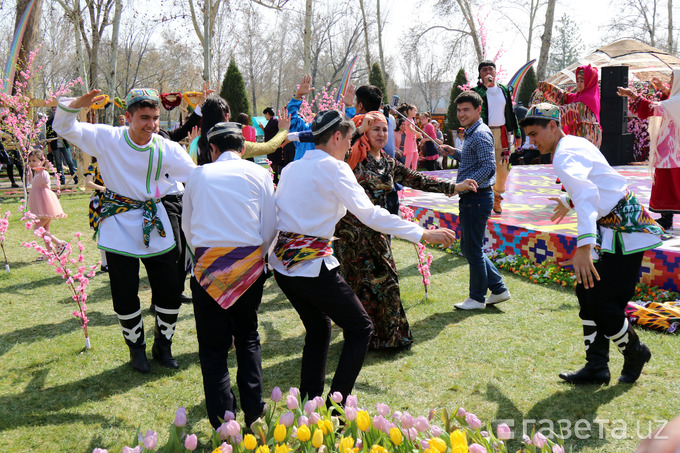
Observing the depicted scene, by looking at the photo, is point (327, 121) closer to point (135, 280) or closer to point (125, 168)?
point (125, 168)

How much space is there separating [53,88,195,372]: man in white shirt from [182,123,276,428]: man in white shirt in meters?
0.92

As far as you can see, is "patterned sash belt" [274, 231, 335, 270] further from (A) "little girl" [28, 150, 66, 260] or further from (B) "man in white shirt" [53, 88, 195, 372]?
(A) "little girl" [28, 150, 66, 260]

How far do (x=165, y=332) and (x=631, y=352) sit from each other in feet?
10.8

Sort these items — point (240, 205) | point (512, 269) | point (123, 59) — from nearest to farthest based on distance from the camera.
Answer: point (240, 205), point (512, 269), point (123, 59)

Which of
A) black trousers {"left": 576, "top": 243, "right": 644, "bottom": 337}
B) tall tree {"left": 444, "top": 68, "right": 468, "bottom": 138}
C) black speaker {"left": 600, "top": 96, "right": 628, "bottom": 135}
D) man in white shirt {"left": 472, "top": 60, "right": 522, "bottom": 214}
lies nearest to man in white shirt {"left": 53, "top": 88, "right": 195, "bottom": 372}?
black trousers {"left": 576, "top": 243, "right": 644, "bottom": 337}

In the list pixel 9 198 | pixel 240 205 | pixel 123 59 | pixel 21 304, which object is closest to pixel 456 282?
pixel 240 205

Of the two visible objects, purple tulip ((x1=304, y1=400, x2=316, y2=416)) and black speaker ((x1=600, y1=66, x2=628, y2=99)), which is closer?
purple tulip ((x1=304, y1=400, x2=316, y2=416))

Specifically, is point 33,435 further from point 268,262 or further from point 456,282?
point 456,282

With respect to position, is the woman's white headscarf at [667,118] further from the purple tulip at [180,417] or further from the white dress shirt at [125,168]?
the purple tulip at [180,417]

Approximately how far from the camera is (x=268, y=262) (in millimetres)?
3207

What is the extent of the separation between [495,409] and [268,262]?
1675mm

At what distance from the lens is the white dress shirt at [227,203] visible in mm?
2947

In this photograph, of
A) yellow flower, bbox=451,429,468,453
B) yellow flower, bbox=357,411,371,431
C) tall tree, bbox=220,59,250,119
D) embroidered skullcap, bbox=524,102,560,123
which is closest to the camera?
yellow flower, bbox=451,429,468,453

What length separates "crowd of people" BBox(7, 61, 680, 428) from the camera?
2.99 meters
